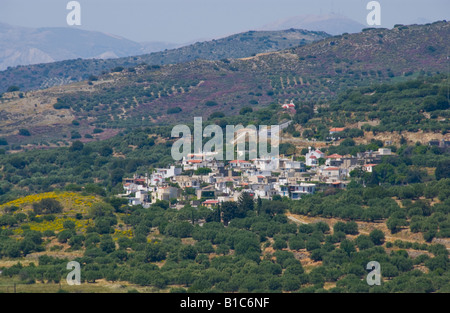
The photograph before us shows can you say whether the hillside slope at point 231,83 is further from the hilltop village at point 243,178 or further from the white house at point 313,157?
the hilltop village at point 243,178

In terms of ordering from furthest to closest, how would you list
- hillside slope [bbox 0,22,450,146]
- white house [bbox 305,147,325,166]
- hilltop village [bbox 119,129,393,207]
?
hillside slope [bbox 0,22,450,146] < white house [bbox 305,147,325,166] < hilltop village [bbox 119,129,393,207]

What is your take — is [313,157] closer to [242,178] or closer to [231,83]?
[242,178]

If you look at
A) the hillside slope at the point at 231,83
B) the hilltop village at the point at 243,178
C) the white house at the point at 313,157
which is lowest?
the hilltop village at the point at 243,178

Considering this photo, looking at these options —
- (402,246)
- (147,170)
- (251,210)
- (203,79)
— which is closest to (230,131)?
(147,170)

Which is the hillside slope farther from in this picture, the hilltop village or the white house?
the hilltop village

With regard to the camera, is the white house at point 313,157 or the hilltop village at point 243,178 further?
the white house at point 313,157


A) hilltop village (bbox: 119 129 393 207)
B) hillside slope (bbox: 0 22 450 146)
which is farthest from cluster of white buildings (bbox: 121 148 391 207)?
hillside slope (bbox: 0 22 450 146)

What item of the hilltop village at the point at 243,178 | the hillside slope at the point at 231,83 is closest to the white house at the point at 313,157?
the hilltop village at the point at 243,178

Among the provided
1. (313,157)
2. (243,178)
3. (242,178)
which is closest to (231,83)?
(313,157)

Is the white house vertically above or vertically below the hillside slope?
below

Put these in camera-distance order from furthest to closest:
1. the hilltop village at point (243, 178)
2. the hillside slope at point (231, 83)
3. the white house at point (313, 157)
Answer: the hillside slope at point (231, 83), the white house at point (313, 157), the hilltop village at point (243, 178)

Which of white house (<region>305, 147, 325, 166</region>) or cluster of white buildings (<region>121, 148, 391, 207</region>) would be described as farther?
white house (<region>305, 147, 325, 166</region>)
